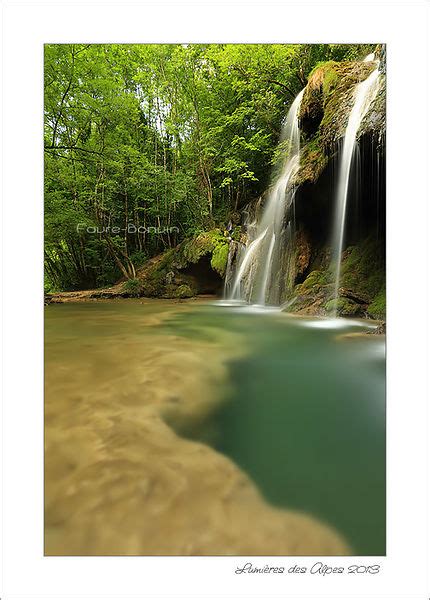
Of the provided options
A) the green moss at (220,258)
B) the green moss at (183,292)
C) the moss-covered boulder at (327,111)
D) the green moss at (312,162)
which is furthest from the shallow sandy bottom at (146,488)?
the green moss at (220,258)

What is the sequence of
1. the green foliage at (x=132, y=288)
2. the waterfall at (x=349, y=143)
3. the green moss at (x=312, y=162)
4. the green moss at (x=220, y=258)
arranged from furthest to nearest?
1. the green moss at (x=220, y=258)
2. the green foliage at (x=132, y=288)
3. the green moss at (x=312, y=162)
4. the waterfall at (x=349, y=143)

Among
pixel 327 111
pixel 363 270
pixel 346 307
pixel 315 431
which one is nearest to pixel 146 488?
pixel 315 431

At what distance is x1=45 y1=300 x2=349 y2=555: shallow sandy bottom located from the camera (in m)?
0.93

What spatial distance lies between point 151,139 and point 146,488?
8675 millimetres

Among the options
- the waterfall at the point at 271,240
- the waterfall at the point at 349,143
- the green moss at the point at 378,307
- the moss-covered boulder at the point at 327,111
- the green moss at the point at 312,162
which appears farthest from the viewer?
the waterfall at the point at 271,240

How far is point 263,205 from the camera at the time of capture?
9.11 meters

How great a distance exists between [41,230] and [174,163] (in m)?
8.06

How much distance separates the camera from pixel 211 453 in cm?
122

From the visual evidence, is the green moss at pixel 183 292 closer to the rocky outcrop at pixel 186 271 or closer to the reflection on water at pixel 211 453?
the rocky outcrop at pixel 186 271

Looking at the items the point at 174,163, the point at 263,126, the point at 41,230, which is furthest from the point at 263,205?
the point at 41,230

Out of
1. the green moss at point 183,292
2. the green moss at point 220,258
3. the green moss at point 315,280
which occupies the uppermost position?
the green moss at point 220,258

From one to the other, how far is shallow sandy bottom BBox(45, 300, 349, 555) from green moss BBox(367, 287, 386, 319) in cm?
314

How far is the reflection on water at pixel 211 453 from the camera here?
938mm

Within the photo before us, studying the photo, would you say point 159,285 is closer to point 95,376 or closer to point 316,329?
point 316,329
